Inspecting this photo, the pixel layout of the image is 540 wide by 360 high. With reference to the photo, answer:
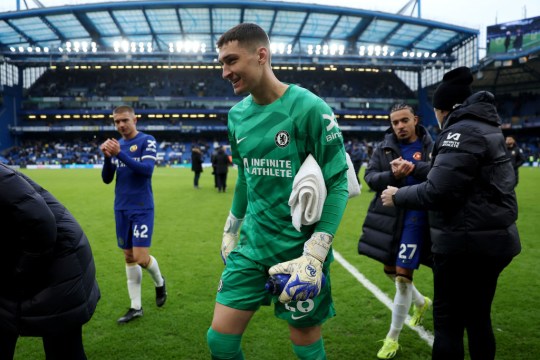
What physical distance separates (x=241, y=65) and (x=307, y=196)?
2.75 feet

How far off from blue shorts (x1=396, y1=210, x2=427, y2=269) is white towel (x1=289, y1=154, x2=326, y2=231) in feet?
5.61

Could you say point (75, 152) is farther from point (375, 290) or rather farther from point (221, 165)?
point (375, 290)

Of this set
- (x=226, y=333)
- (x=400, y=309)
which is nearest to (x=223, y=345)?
(x=226, y=333)

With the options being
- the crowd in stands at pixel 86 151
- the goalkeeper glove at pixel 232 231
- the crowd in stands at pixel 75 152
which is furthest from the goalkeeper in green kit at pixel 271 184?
the crowd in stands at pixel 75 152

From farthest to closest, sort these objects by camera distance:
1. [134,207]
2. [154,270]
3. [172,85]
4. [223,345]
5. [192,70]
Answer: [192,70]
[172,85]
[154,270]
[134,207]
[223,345]

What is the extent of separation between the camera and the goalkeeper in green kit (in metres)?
2.20

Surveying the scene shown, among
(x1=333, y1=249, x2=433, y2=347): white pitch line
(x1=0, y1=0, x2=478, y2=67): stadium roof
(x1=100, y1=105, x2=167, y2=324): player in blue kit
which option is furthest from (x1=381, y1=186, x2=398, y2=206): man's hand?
(x1=0, y1=0, x2=478, y2=67): stadium roof

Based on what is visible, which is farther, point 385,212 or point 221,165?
point 221,165

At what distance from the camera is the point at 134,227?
4.40 metres

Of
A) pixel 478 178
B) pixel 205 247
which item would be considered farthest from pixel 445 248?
pixel 205 247

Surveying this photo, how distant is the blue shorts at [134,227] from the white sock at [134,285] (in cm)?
24

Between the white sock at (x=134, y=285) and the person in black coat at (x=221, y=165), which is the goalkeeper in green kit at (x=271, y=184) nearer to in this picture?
the white sock at (x=134, y=285)

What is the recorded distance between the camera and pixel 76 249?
7.38 ft

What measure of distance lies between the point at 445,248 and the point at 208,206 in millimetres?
10552
